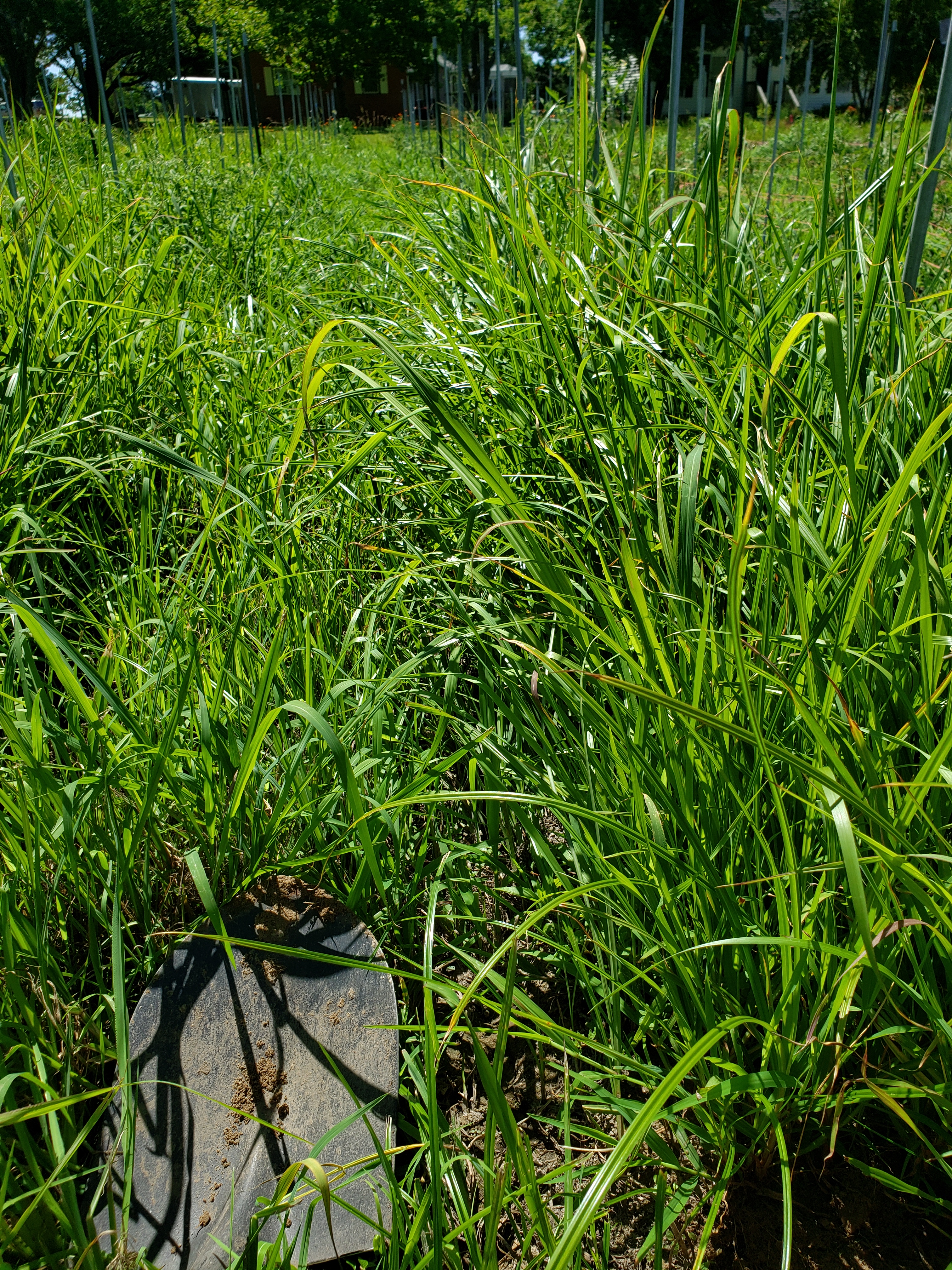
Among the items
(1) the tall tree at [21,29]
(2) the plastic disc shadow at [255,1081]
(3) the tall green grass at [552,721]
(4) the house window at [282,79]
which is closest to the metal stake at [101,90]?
(3) the tall green grass at [552,721]

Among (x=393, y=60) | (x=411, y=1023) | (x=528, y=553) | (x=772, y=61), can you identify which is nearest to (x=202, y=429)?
(x=528, y=553)

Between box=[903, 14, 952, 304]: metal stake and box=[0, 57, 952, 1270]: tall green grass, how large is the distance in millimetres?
71

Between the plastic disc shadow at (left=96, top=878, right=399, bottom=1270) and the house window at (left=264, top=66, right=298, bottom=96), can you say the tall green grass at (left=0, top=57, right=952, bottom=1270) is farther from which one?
the house window at (left=264, top=66, right=298, bottom=96)

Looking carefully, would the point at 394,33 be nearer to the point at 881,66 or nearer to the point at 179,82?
the point at 179,82

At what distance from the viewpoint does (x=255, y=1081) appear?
1.08 metres

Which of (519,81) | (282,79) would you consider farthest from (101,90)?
(282,79)

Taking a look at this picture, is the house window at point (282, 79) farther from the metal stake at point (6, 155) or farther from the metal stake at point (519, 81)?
the metal stake at point (519, 81)

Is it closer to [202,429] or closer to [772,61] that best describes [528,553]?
[202,429]

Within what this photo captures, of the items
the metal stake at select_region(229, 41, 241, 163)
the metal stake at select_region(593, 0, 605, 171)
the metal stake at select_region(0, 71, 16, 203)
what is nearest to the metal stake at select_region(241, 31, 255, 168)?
the metal stake at select_region(229, 41, 241, 163)

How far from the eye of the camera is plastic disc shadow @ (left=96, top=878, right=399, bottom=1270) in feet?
3.11

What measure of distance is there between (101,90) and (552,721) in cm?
526

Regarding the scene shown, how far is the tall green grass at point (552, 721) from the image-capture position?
2.84ft

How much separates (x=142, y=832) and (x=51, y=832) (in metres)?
0.11

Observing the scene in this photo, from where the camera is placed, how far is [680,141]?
13.0 meters
